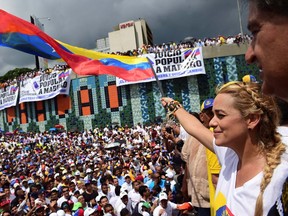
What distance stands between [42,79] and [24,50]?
20811mm

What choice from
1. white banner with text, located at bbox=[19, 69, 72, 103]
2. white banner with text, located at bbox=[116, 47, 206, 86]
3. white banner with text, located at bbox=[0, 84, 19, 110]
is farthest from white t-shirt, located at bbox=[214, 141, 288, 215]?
white banner with text, located at bbox=[0, 84, 19, 110]

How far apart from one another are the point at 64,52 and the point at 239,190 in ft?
19.1

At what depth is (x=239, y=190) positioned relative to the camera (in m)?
1.48

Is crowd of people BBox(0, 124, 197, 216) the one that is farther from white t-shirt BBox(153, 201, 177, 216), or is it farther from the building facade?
the building facade

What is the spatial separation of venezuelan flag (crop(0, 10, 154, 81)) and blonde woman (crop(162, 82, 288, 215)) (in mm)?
5036

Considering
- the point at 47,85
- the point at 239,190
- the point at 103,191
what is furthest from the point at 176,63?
the point at 239,190

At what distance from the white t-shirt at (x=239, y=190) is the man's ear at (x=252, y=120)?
20 cm

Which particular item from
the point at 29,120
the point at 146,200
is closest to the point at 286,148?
the point at 146,200

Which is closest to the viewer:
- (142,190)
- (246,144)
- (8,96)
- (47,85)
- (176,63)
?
(246,144)

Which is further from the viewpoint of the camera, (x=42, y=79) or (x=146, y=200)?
(x=42, y=79)

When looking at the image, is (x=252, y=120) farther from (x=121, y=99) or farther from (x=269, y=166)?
(x=121, y=99)

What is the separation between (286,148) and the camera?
1448 mm

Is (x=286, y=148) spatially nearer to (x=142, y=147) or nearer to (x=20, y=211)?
(x=20, y=211)

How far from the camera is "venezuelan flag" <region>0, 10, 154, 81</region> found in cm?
664
